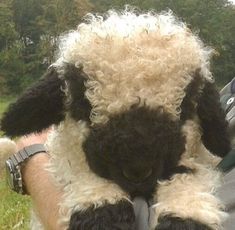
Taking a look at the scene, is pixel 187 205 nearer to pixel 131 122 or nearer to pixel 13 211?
pixel 131 122

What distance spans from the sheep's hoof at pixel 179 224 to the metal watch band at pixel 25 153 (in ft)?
4.53

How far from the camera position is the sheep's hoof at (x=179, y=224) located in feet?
7.59

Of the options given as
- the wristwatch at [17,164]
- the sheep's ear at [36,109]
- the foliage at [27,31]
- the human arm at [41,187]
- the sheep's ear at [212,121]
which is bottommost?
the foliage at [27,31]

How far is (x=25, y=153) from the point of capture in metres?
3.77

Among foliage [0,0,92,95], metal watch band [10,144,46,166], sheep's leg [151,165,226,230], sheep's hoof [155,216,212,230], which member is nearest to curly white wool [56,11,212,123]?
sheep's leg [151,165,226,230]

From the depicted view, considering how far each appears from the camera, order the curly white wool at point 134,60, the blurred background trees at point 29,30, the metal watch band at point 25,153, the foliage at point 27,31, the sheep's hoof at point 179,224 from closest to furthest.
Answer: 1. the sheep's hoof at point 179,224
2. the curly white wool at point 134,60
3. the metal watch band at point 25,153
4. the blurred background trees at point 29,30
5. the foliage at point 27,31

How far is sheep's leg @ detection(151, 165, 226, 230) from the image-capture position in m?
2.34

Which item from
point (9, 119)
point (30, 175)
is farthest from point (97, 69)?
point (30, 175)

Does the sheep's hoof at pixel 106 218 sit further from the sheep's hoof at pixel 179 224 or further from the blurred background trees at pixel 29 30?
the blurred background trees at pixel 29 30

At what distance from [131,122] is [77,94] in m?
0.37

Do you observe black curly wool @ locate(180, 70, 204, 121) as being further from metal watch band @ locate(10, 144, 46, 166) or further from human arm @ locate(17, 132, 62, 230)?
metal watch band @ locate(10, 144, 46, 166)

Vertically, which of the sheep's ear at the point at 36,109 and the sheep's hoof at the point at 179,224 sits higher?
the sheep's hoof at the point at 179,224

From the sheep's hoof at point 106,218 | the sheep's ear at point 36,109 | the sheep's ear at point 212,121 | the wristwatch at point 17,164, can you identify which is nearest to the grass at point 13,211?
the wristwatch at point 17,164

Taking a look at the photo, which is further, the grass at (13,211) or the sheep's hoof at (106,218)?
the grass at (13,211)
